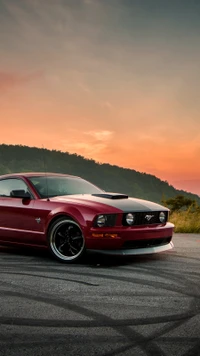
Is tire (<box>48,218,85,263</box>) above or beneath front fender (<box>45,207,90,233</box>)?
beneath

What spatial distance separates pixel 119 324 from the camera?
15.3 ft

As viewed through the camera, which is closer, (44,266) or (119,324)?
(119,324)

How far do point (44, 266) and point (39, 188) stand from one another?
1667 millimetres

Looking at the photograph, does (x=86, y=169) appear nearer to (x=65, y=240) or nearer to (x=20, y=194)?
(x=20, y=194)

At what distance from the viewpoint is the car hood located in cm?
828

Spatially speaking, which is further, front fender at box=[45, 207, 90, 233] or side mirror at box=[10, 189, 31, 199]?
side mirror at box=[10, 189, 31, 199]

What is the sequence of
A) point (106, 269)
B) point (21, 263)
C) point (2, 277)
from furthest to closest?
point (21, 263), point (106, 269), point (2, 277)

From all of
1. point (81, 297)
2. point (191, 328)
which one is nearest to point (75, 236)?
point (81, 297)

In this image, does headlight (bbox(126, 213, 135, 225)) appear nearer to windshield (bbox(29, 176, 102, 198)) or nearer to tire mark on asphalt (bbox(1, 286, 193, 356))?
windshield (bbox(29, 176, 102, 198))

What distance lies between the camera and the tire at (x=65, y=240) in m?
8.30

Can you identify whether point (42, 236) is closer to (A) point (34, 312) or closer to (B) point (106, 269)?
(B) point (106, 269)

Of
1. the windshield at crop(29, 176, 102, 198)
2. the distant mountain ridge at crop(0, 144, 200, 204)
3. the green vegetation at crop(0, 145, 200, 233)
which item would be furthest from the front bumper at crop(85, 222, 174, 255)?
the distant mountain ridge at crop(0, 144, 200, 204)

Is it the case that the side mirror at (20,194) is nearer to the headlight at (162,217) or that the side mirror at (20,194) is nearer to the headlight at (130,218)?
the headlight at (130,218)

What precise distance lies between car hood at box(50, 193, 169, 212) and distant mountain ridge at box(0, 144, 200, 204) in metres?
132
